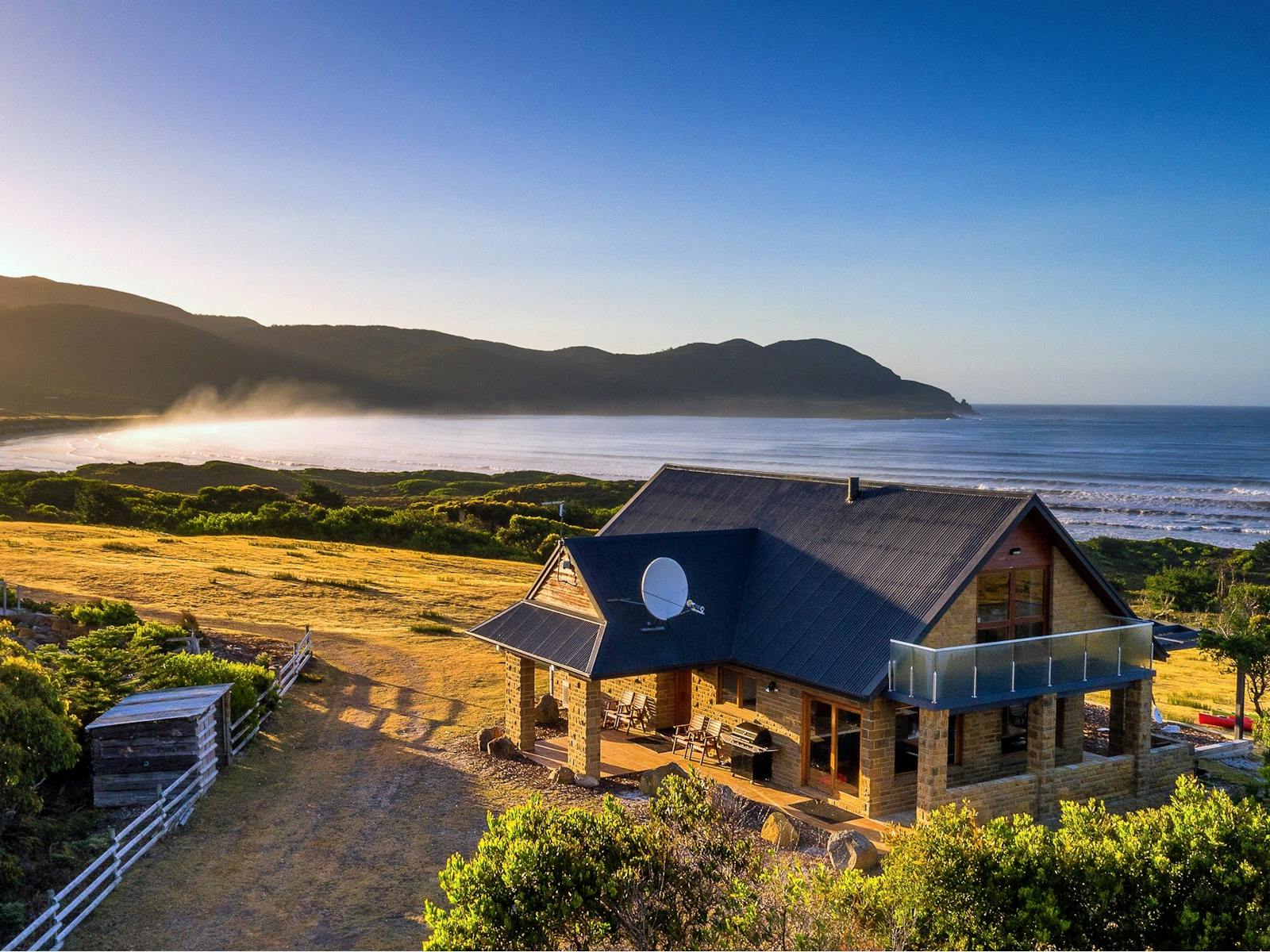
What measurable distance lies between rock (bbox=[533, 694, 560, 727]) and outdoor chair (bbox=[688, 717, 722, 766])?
149 inches

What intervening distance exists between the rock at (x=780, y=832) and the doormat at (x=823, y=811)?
121cm

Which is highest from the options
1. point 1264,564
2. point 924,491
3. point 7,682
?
point 924,491

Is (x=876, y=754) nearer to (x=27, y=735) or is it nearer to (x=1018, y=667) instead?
(x=1018, y=667)

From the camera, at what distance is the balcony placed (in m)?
15.1

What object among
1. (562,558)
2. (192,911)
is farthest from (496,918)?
(562,558)

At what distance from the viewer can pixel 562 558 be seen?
62.0 feet

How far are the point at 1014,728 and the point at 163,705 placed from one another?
1571 cm

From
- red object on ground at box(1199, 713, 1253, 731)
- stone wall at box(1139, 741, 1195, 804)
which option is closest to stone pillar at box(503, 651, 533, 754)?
stone wall at box(1139, 741, 1195, 804)

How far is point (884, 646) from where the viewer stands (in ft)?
52.1

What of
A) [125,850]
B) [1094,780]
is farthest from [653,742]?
[125,850]

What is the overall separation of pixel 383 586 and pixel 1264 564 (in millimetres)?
62551

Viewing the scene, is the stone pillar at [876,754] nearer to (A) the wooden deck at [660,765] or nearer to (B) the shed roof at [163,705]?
(A) the wooden deck at [660,765]

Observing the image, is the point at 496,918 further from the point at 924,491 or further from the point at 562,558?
the point at 924,491

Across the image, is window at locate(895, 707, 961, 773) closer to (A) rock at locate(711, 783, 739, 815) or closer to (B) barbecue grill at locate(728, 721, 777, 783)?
(B) barbecue grill at locate(728, 721, 777, 783)
